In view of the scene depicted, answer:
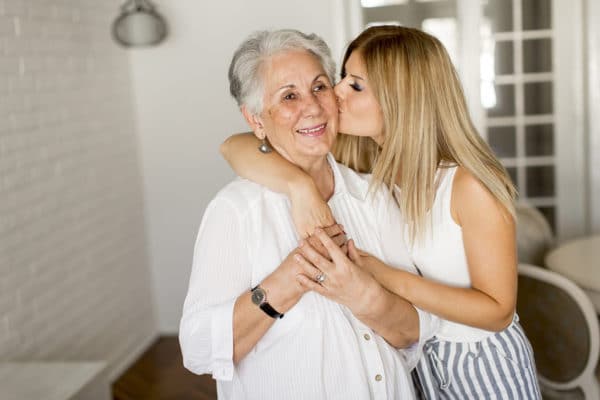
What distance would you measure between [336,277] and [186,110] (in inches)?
123

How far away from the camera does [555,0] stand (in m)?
4.44

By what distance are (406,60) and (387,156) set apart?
9.9 inches

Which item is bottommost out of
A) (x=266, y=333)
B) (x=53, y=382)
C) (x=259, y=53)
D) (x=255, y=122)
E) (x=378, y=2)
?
(x=53, y=382)

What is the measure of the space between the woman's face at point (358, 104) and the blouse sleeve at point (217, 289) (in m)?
0.44

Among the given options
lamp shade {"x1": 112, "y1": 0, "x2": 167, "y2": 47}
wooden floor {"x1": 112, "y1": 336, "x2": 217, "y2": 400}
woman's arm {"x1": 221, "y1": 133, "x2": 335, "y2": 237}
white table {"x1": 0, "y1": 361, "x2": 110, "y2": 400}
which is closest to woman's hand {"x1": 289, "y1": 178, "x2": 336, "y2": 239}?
woman's arm {"x1": 221, "y1": 133, "x2": 335, "y2": 237}

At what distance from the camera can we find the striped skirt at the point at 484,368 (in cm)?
187

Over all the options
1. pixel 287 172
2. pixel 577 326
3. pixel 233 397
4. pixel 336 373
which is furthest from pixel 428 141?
pixel 577 326

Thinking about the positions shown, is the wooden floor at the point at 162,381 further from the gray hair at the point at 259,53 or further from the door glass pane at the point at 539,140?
the door glass pane at the point at 539,140

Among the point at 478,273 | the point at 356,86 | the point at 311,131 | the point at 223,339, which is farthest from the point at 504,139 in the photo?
the point at 223,339

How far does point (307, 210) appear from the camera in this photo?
168 centimetres

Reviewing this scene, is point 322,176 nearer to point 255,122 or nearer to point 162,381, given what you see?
point 255,122

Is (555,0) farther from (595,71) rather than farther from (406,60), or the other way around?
(406,60)

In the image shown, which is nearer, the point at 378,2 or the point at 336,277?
the point at 336,277

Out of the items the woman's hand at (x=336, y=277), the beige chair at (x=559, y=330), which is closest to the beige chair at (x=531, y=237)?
the beige chair at (x=559, y=330)
